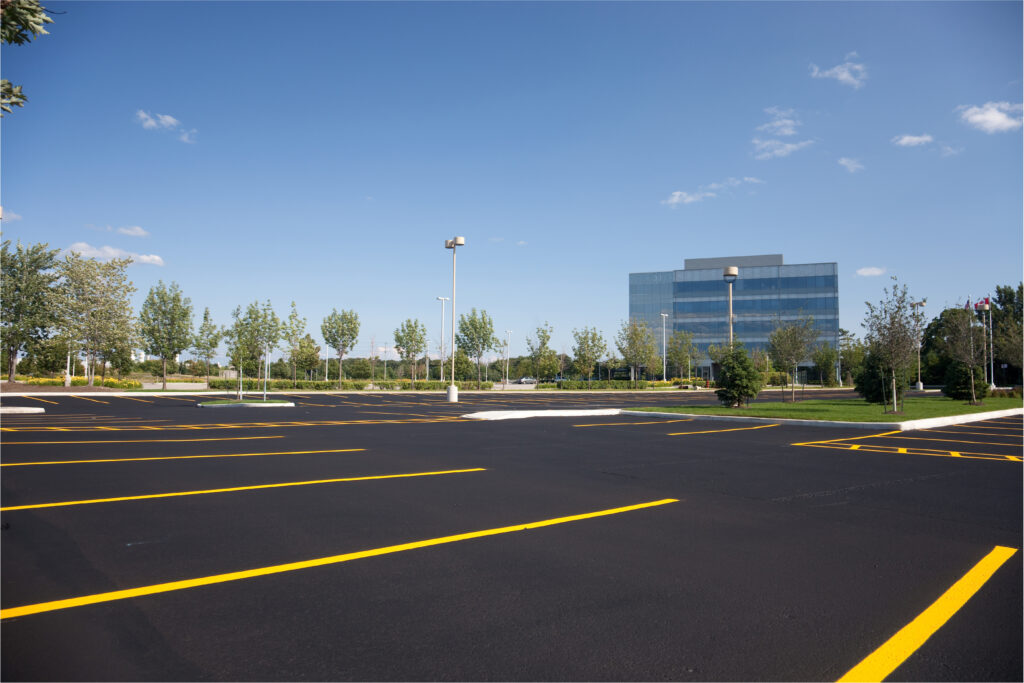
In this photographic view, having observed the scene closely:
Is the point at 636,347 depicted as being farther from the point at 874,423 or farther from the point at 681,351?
the point at 874,423

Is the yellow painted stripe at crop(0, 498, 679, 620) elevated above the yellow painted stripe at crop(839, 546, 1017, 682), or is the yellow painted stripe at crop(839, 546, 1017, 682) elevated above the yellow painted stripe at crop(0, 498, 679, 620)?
the yellow painted stripe at crop(0, 498, 679, 620)

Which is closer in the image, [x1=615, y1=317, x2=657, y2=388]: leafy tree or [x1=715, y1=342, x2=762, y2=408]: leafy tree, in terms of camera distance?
[x1=715, y1=342, x2=762, y2=408]: leafy tree

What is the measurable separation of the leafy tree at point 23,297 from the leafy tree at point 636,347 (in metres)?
47.9

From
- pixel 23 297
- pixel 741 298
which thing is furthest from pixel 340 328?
pixel 741 298

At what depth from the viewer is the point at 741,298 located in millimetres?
88312

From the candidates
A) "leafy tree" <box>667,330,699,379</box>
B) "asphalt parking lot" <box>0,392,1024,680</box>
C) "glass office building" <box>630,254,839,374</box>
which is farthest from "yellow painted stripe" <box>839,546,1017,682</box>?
"glass office building" <box>630,254,839,374</box>

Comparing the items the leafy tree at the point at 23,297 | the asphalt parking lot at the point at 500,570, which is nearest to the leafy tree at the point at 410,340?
the leafy tree at the point at 23,297

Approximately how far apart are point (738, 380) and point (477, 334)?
37986mm

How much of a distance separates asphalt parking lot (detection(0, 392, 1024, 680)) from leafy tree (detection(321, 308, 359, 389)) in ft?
151

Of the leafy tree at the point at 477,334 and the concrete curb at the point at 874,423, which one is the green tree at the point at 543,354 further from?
the concrete curb at the point at 874,423

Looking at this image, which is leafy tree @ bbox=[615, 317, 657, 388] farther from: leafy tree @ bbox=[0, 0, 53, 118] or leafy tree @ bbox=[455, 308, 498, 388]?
leafy tree @ bbox=[0, 0, 53, 118]

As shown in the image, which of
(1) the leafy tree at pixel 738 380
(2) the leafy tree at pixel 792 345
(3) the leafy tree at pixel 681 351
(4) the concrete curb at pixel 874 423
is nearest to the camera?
(4) the concrete curb at pixel 874 423

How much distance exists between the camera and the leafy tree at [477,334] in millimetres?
61281

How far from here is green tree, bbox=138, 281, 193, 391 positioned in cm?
4656
